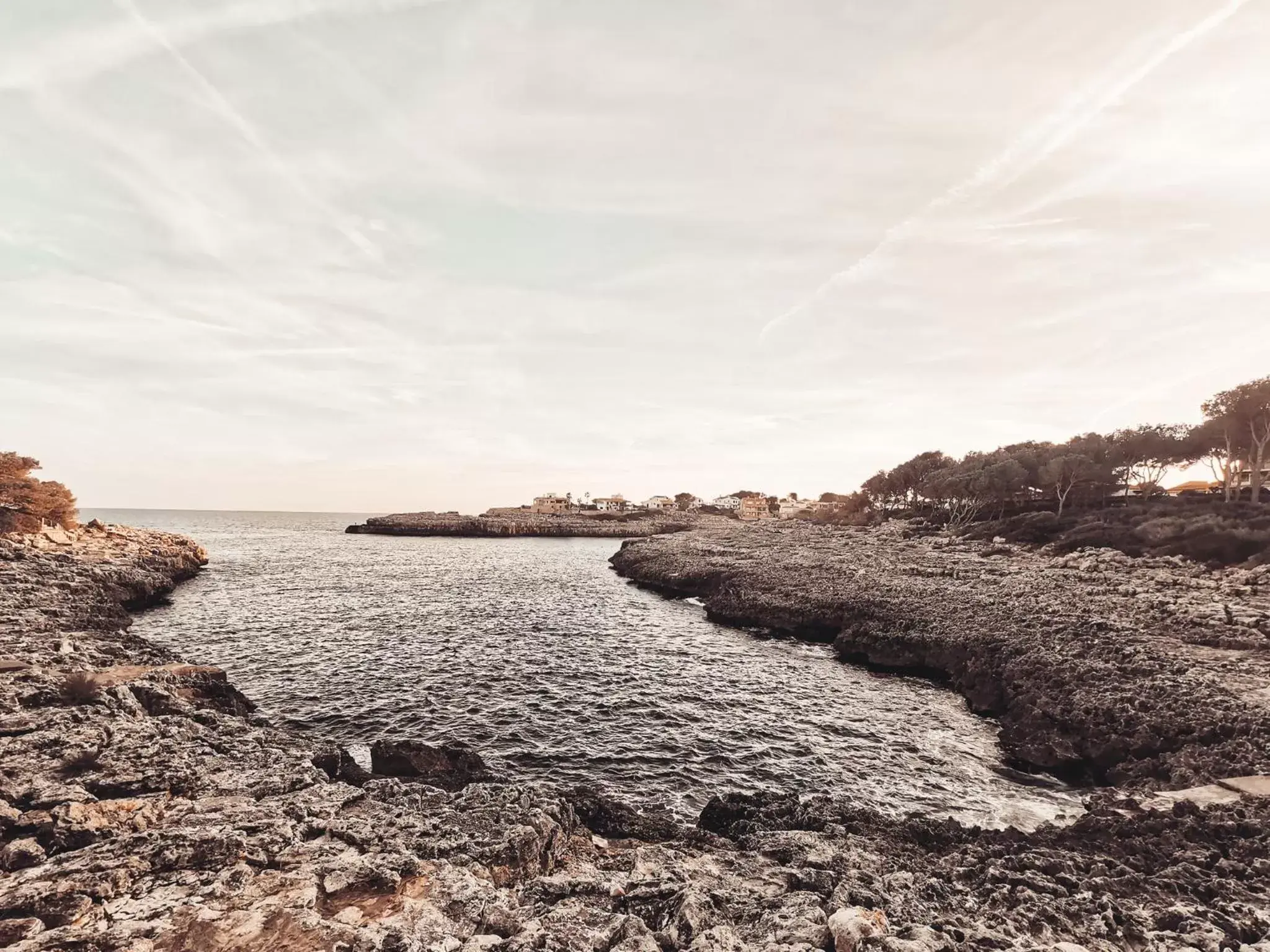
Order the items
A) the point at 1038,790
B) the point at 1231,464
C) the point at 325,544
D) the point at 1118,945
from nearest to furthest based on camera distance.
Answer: the point at 1118,945 < the point at 1038,790 < the point at 1231,464 < the point at 325,544

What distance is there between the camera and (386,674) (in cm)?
2275

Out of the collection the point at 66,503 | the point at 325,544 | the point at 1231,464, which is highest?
the point at 1231,464

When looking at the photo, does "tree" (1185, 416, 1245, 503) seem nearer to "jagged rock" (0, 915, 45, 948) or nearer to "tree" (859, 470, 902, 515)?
"tree" (859, 470, 902, 515)

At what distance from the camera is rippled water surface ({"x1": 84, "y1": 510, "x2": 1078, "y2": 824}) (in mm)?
14656

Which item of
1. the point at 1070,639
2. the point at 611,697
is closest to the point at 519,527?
the point at 611,697

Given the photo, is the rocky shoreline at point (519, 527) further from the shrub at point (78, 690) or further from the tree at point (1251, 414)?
the shrub at point (78, 690)

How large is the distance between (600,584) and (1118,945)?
1865 inches

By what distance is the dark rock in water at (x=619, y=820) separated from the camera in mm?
11070

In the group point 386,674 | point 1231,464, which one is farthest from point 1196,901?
point 1231,464

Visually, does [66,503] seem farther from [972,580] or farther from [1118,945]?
[972,580]

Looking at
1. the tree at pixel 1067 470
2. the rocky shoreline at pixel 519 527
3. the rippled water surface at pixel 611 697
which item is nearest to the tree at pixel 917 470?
the tree at pixel 1067 470

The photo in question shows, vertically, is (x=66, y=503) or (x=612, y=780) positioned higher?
(x=66, y=503)

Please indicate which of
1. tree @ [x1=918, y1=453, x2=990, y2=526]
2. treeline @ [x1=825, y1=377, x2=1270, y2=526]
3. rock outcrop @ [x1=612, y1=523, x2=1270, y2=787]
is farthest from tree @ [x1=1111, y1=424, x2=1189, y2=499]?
rock outcrop @ [x1=612, y1=523, x2=1270, y2=787]

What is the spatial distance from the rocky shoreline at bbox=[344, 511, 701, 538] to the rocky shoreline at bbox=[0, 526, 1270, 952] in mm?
110967
